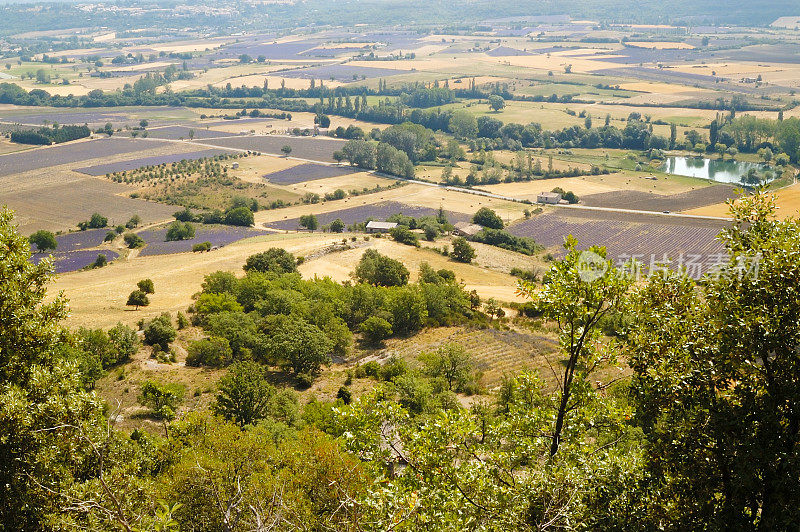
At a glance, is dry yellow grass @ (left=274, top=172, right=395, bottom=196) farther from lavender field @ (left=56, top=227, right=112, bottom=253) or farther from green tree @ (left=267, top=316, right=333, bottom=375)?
green tree @ (left=267, top=316, right=333, bottom=375)

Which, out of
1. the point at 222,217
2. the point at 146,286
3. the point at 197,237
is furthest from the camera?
the point at 222,217

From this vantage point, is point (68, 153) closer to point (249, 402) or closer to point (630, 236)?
point (630, 236)

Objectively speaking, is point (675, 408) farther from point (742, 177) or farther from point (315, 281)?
point (742, 177)

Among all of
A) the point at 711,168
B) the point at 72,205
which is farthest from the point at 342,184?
the point at 711,168

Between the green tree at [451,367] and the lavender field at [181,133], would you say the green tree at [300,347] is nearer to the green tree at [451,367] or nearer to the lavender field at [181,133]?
the green tree at [451,367]

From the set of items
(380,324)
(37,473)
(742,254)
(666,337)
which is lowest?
(380,324)

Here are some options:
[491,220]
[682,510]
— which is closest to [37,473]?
[682,510]

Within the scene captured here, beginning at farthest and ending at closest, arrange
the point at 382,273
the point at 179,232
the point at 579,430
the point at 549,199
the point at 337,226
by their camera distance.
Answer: the point at 549,199 < the point at 337,226 < the point at 179,232 < the point at 382,273 < the point at 579,430

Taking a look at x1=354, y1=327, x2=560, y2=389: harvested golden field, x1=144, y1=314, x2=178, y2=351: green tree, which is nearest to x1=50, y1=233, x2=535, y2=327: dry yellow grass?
x1=144, y1=314, x2=178, y2=351: green tree
